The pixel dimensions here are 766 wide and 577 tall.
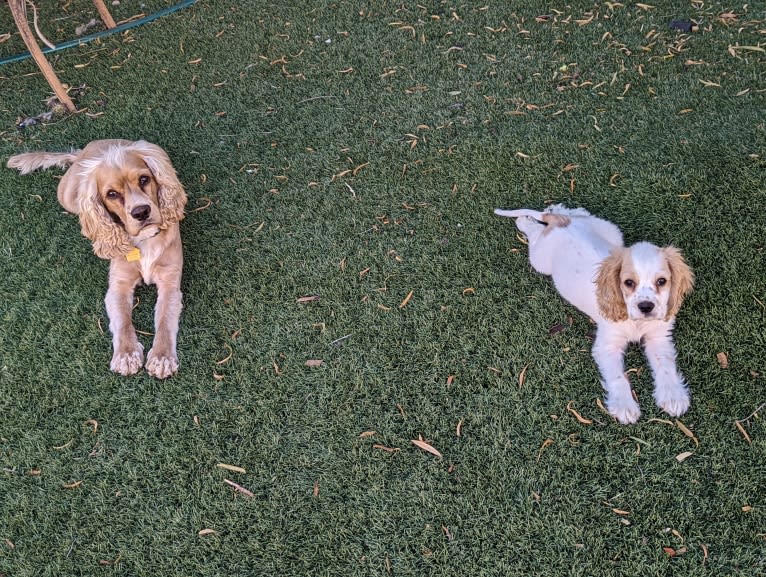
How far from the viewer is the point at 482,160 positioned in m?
4.49

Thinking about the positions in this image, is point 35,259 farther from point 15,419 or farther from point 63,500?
point 63,500

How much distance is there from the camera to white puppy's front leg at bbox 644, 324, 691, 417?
2.93m

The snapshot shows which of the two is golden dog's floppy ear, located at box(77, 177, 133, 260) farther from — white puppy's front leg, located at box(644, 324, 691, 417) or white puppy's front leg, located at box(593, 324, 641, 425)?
white puppy's front leg, located at box(644, 324, 691, 417)

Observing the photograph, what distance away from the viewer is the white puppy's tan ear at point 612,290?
2.95 m

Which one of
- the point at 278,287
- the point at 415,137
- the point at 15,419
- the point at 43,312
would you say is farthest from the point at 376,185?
the point at 15,419

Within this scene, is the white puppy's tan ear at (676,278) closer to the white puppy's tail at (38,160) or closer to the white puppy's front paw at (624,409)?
the white puppy's front paw at (624,409)

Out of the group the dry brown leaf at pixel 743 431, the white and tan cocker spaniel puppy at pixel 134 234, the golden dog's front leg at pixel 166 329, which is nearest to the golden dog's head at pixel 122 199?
the white and tan cocker spaniel puppy at pixel 134 234

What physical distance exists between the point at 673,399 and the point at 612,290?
63 centimetres

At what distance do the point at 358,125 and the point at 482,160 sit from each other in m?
1.17

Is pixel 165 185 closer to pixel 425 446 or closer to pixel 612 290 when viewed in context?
pixel 425 446

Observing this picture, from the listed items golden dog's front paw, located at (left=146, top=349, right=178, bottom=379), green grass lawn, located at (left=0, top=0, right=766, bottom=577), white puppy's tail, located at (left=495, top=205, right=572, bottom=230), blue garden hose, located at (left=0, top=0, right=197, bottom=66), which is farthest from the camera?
blue garden hose, located at (left=0, top=0, right=197, bottom=66)

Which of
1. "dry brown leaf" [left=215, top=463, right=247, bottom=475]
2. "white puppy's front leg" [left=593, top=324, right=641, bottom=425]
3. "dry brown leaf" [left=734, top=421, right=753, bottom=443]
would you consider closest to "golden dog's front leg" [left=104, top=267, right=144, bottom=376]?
"dry brown leaf" [left=215, top=463, right=247, bottom=475]

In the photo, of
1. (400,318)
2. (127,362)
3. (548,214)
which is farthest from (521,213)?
(127,362)

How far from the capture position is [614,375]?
3062mm
